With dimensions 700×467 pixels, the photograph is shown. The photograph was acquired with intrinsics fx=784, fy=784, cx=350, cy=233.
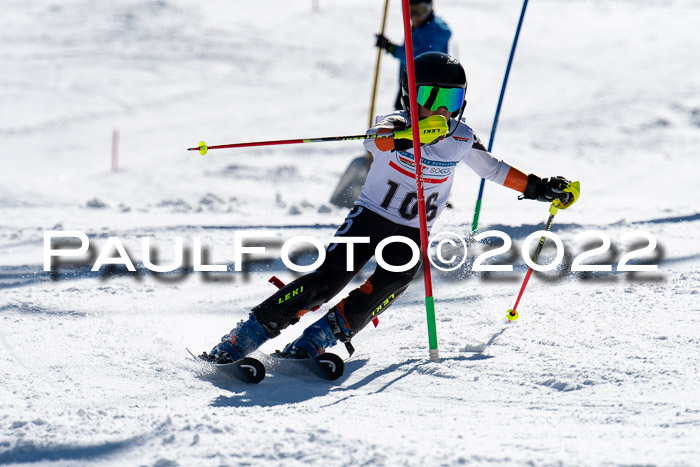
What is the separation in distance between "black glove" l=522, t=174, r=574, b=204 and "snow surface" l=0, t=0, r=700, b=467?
689 millimetres

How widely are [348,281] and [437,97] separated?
985 mm

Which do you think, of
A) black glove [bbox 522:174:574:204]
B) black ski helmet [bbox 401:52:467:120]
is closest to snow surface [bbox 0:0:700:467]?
black glove [bbox 522:174:574:204]

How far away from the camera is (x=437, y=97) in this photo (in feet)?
12.2

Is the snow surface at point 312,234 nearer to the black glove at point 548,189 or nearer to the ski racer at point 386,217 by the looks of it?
the ski racer at point 386,217

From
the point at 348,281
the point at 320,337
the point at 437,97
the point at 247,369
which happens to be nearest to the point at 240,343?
the point at 247,369

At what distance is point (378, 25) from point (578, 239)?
12.9 metres

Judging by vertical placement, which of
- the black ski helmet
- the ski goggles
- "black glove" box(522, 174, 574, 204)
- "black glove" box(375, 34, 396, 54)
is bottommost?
"black glove" box(522, 174, 574, 204)

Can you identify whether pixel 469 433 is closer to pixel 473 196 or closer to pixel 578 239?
pixel 578 239

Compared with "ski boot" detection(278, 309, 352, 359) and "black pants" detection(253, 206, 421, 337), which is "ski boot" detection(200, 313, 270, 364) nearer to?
"black pants" detection(253, 206, 421, 337)

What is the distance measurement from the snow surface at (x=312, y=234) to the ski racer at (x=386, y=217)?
0.24 metres

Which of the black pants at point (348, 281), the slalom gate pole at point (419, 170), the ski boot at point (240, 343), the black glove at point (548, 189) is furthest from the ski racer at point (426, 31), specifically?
the ski boot at point (240, 343)

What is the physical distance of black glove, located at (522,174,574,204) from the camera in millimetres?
4055

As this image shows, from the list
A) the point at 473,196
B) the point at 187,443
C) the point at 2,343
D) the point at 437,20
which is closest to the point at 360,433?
the point at 187,443

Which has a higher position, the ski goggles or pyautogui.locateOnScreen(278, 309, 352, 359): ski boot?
the ski goggles
